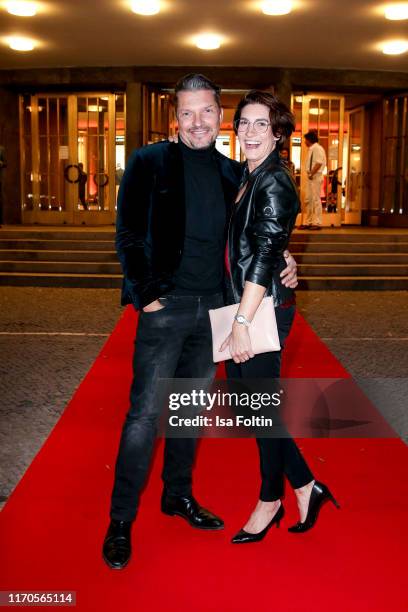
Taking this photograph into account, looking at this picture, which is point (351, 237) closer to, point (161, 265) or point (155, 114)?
point (155, 114)

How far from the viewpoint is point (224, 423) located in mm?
3756

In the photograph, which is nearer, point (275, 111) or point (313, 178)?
point (275, 111)

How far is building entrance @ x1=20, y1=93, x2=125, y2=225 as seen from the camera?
1343 centimetres

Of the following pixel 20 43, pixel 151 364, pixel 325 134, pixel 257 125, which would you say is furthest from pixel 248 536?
pixel 325 134

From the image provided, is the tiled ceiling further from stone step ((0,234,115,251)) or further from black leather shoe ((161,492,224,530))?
black leather shoe ((161,492,224,530))

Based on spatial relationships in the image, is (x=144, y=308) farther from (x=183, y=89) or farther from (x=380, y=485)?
(x=380, y=485)

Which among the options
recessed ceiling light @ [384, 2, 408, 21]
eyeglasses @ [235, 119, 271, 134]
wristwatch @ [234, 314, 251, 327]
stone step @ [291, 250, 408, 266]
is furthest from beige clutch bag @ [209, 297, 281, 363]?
stone step @ [291, 250, 408, 266]

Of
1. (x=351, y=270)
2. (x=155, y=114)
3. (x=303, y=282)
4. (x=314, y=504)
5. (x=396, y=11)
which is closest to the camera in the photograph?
(x=314, y=504)

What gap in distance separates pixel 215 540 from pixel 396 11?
27.8ft

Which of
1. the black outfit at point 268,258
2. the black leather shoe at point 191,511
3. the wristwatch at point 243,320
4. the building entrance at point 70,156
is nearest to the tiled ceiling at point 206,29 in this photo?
the building entrance at point 70,156

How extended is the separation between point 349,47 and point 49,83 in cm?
582

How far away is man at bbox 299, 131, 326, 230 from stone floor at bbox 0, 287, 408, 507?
332 centimetres

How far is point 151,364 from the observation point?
228 centimetres

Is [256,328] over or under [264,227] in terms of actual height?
under
